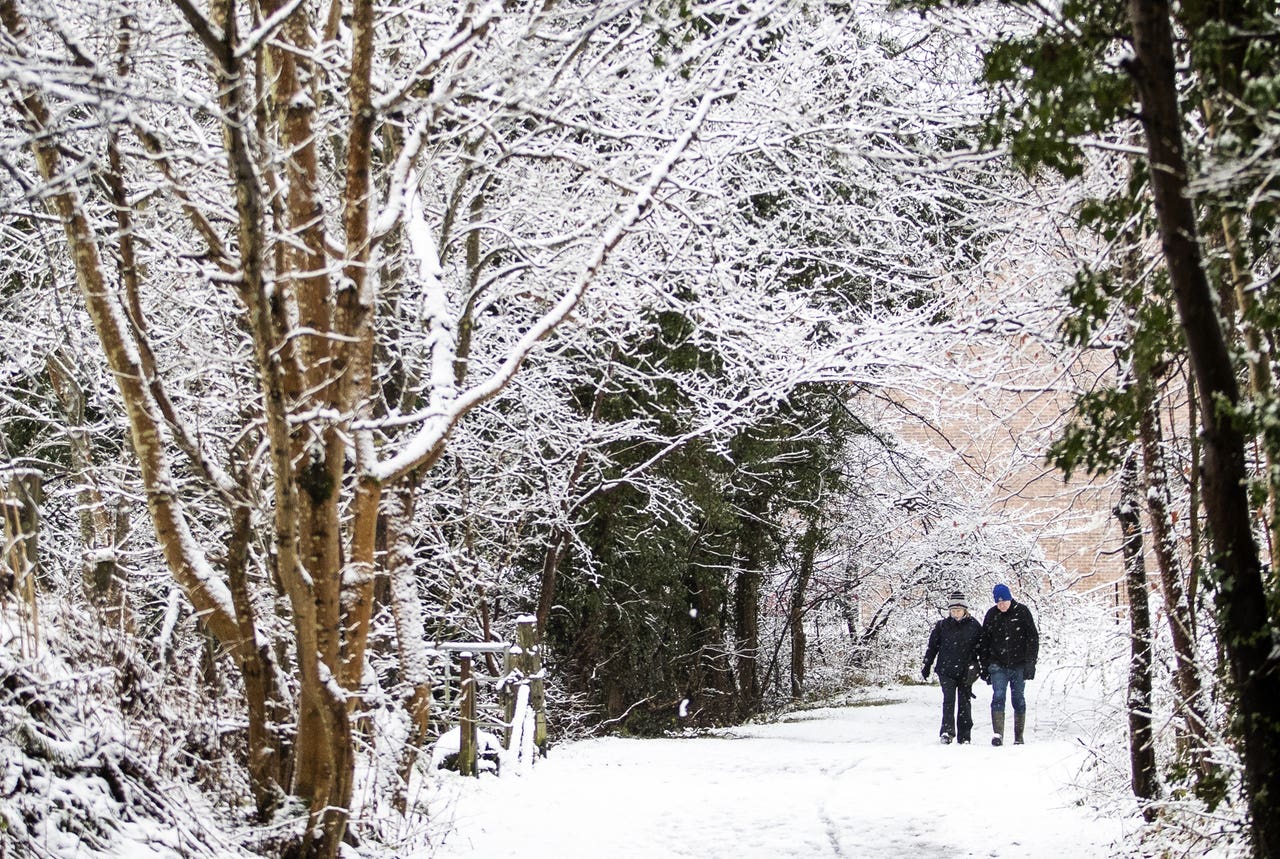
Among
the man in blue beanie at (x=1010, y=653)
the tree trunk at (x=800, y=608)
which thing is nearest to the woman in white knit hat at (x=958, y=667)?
the man in blue beanie at (x=1010, y=653)

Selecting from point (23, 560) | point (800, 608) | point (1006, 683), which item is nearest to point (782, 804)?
point (1006, 683)

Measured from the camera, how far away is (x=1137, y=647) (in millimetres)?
8094

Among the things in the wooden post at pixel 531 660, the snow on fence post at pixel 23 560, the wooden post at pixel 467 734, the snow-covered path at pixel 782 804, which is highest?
the snow on fence post at pixel 23 560

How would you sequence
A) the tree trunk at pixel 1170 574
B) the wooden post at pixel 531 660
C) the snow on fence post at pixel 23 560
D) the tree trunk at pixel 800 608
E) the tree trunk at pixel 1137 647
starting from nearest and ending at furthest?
the snow on fence post at pixel 23 560 → the tree trunk at pixel 1170 574 → the tree trunk at pixel 1137 647 → the wooden post at pixel 531 660 → the tree trunk at pixel 800 608

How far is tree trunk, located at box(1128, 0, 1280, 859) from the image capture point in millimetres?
4574

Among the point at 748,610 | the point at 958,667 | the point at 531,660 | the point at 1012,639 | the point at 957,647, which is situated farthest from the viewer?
the point at 748,610

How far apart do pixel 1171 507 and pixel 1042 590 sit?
54.4 feet

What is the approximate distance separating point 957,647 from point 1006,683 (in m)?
0.62

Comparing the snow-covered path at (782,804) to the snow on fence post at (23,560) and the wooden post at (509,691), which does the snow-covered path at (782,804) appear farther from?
the snow on fence post at (23,560)

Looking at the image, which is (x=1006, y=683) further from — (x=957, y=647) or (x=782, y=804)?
(x=782, y=804)

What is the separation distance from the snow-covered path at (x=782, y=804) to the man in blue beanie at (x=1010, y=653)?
59cm

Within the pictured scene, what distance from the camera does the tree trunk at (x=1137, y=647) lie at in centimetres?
768

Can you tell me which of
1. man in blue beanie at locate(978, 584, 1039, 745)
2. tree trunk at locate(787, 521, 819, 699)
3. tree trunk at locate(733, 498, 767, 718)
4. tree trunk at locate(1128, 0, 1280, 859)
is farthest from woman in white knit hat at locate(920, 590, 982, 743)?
tree trunk at locate(1128, 0, 1280, 859)

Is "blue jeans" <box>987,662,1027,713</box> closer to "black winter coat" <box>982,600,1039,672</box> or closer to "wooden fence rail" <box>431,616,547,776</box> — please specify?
"black winter coat" <box>982,600,1039,672</box>
